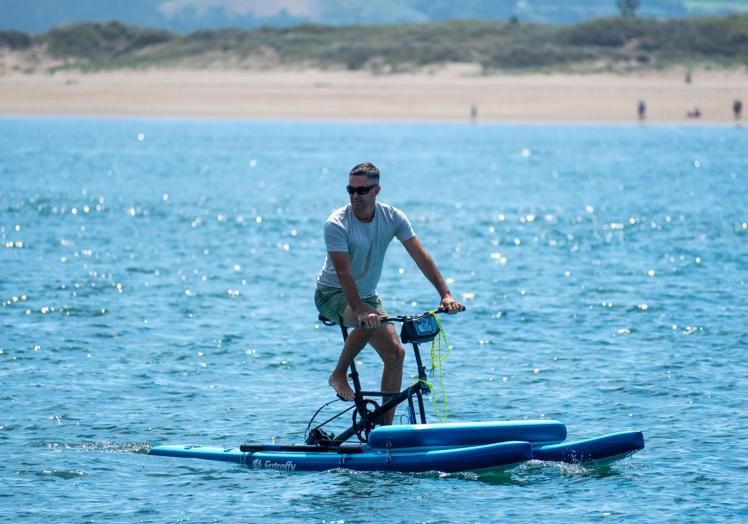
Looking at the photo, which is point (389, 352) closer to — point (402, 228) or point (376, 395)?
point (376, 395)

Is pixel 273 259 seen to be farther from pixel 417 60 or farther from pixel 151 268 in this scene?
pixel 417 60

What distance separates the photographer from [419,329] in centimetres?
923

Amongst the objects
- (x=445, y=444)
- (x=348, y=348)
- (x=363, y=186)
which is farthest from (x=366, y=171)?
(x=445, y=444)

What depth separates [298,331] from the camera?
15.9m

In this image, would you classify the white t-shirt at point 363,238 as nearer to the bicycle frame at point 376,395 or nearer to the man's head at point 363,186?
the man's head at point 363,186

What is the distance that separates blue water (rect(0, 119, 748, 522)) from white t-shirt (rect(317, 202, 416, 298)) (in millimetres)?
1553

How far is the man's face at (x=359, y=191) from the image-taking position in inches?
356

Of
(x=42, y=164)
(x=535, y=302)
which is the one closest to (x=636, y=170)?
(x=42, y=164)

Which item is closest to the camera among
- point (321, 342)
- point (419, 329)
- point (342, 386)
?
point (419, 329)

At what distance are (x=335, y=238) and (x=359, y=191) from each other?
37 centimetres

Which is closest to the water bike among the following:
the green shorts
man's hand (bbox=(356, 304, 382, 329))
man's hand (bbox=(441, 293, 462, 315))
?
the green shorts

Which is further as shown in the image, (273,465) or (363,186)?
(273,465)

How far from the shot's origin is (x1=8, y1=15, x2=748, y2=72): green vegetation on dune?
7494 cm

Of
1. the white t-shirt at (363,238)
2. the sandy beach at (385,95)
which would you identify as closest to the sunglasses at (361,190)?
the white t-shirt at (363,238)
